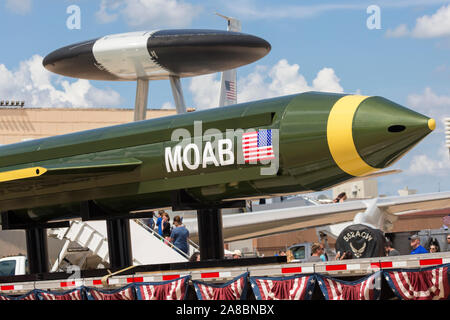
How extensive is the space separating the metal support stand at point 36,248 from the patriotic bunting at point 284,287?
6990mm

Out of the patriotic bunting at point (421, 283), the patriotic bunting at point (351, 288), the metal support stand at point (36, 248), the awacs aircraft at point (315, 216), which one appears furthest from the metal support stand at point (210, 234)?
the awacs aircraft at point (315, 216)

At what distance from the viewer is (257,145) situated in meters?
10.6

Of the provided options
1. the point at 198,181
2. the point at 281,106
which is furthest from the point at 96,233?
the point at 281,106

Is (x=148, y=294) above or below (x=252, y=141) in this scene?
below

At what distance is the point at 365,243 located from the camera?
10.9 metres

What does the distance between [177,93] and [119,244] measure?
23.3 meters

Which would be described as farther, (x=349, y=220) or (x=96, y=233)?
(x=349, y=220)

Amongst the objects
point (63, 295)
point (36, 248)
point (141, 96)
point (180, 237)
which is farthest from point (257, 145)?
point (141, 96)

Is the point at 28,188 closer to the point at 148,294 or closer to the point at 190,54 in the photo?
the point at 148,294

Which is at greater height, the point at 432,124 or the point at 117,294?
the point at 432,124

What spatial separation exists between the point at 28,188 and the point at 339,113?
6.57 m

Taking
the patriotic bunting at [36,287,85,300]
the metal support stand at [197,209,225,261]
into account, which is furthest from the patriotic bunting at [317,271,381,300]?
the patriotic bunting at [36,287,85,300]

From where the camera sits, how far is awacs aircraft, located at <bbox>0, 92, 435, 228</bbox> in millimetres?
10031

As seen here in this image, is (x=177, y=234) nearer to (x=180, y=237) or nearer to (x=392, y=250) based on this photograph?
(x=180, y=237)
